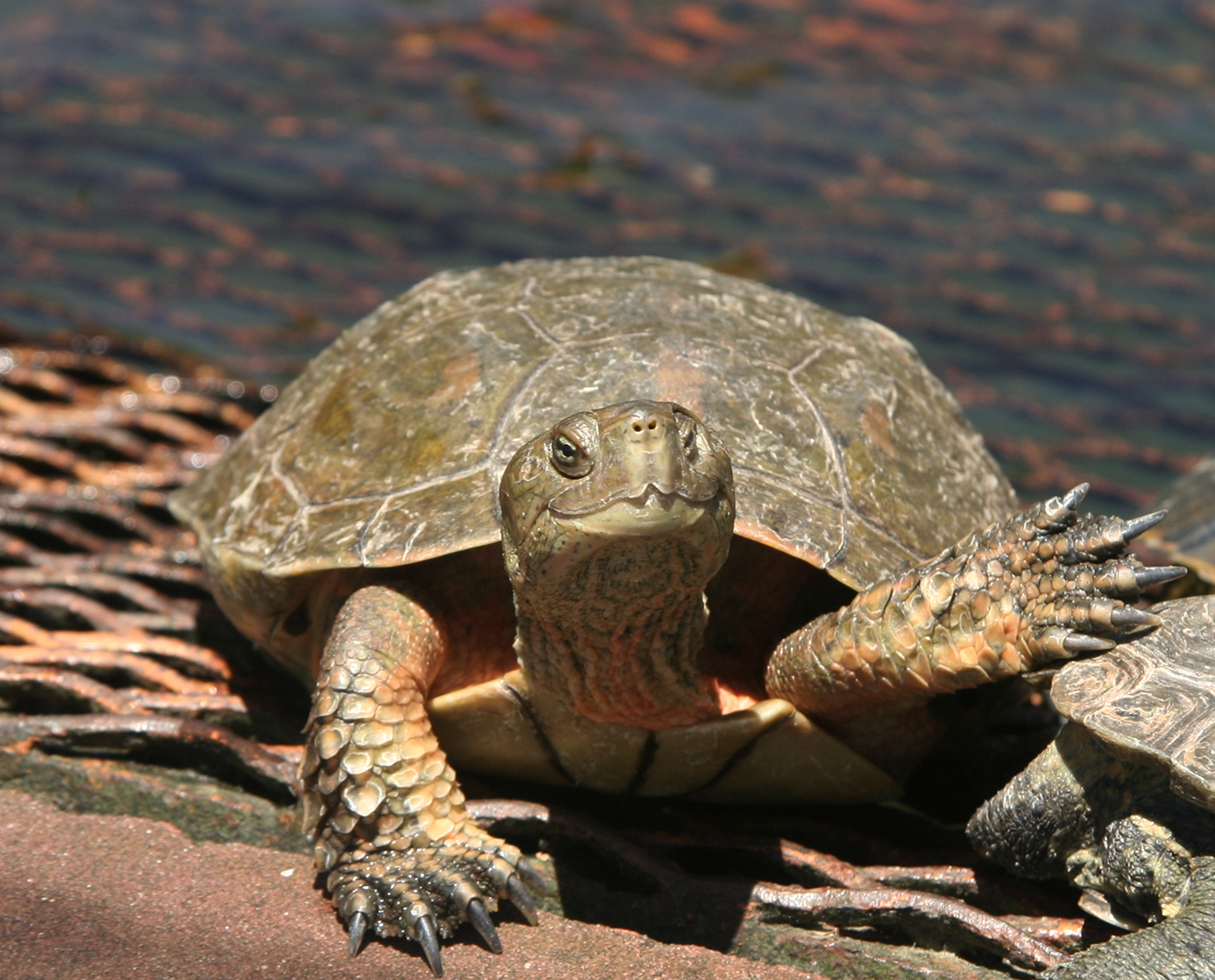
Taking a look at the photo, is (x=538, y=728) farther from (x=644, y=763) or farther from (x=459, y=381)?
(x=459, y=381)

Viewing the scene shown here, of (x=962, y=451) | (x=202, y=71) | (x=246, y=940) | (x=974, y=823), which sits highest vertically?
(x=962, y=451)

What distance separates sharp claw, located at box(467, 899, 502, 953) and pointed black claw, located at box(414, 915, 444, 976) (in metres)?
0.08

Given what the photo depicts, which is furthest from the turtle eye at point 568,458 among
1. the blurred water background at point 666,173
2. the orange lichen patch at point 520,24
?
the orange lichen patch at point 520,24

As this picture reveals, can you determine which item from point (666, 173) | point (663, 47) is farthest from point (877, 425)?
point (663, 47)

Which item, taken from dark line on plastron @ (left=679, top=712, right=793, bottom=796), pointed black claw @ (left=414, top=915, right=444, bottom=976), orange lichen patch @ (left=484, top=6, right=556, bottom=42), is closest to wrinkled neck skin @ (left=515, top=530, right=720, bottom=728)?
dark line on plastron @ (left=679, top=712, right=793, bottom=796)

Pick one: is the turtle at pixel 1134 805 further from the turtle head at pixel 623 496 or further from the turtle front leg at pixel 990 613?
the turtle head at pixel 623 496

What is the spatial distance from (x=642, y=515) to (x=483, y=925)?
0.94m

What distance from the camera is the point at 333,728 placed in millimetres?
2979

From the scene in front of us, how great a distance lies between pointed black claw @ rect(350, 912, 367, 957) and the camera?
265 centimetres

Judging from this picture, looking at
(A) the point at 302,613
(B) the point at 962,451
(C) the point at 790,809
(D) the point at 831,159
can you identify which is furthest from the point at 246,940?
(D) the point at 831,159

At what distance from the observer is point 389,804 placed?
294cm

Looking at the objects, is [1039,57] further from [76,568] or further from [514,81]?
[76,568]

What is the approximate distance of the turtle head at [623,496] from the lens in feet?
8.08

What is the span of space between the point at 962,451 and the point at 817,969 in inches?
65.2
